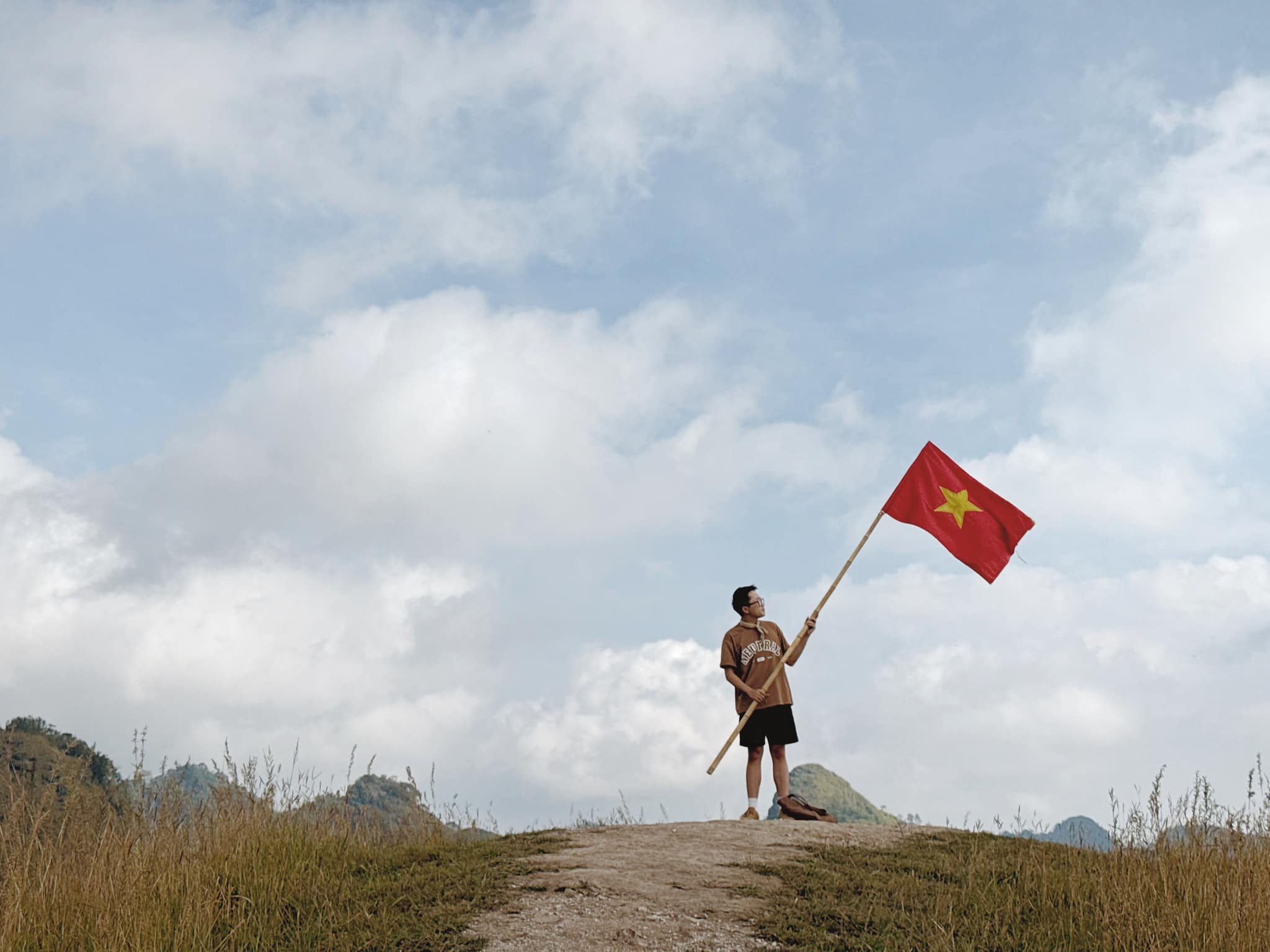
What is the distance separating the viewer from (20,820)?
800 centimetres

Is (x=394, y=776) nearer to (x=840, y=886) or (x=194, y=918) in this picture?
(x=194, y=918)

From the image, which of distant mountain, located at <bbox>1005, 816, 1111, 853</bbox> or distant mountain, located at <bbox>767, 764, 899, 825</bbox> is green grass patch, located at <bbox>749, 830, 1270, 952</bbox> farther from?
distant mountain, located at <bbox>767, 764, 899, 825</bbox>

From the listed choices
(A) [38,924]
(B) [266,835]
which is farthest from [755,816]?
(A) [38,924]

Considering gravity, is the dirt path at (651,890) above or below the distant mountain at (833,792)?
below

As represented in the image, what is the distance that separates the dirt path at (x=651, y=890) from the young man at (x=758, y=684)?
3.49ft

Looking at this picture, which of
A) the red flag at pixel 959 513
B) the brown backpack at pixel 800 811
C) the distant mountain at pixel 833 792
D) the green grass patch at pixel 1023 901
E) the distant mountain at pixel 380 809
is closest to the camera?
the green grass patch at pixel 1023 901

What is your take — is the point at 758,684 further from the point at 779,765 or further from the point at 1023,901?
the point at 1023,901

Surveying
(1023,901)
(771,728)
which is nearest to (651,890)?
(1023,901)

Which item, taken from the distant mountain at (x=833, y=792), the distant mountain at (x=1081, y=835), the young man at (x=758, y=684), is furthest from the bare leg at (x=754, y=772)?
the distant mountain at (x=833, y=792)

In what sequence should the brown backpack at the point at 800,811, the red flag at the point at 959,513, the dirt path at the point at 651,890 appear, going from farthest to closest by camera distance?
the red flag at the point at 959,513
the brown backpack at the point at 800,811
the dirt path at the point at 651,890

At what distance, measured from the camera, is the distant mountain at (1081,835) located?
32.2ft

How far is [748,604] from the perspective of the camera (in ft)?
38.2

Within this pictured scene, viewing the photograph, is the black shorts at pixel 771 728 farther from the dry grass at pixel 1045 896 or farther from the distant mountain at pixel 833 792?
the distant mountain at pixel 833 792

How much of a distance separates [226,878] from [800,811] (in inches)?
216
